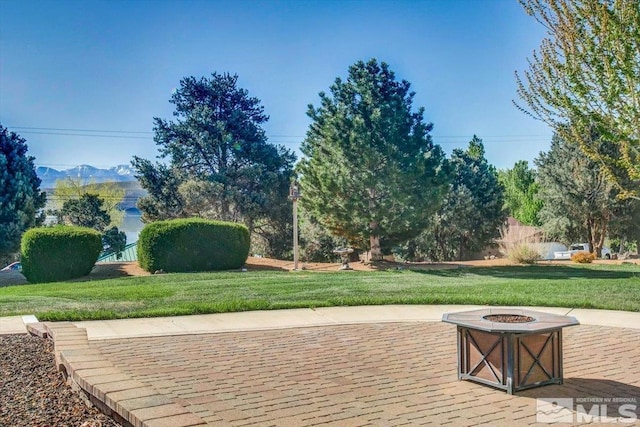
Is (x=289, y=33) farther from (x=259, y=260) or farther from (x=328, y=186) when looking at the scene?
(x=259, y=260)

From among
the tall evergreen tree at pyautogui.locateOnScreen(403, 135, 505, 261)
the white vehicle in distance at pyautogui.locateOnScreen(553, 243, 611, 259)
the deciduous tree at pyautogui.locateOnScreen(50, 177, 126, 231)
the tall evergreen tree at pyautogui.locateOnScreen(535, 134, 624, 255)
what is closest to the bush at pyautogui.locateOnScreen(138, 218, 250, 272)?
the tall evergreen tree at pyautogui.locateOnScreen(403, 135, 505, 261)

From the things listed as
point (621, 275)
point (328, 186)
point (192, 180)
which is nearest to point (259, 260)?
point (328, 186)

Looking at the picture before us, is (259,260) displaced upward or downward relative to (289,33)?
downward

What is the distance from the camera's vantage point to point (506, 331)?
4398 mm

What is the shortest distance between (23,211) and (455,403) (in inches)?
1016

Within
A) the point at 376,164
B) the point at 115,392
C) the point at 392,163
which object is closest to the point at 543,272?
the point at 392,163

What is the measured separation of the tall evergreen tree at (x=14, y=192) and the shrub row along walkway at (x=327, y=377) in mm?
20368

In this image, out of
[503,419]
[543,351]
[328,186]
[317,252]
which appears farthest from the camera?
[317,252]

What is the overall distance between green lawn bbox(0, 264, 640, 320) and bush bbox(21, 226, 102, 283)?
352cm

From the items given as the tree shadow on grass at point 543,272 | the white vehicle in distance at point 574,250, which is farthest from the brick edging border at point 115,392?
the white vehicle in distance at point 574,250

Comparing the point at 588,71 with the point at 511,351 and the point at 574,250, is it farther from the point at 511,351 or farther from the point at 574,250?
the point at 574,250

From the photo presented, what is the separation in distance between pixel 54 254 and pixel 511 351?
15381 millimetres

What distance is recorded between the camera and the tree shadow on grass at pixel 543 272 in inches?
566

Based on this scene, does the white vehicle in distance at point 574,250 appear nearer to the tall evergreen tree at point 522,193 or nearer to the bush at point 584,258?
the bush at point 584,258
